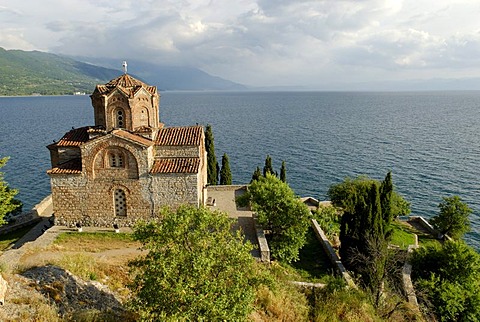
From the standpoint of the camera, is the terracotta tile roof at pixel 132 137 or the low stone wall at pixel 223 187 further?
the low stone wall at pixel 223 187

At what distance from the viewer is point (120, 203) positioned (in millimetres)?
26406

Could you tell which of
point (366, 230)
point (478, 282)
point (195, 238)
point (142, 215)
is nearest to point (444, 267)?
point (478, 282)

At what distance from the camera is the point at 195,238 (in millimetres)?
10383

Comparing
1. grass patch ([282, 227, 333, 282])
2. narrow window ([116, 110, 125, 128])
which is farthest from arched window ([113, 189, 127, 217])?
grass patch ([282, 227, 333, 282])

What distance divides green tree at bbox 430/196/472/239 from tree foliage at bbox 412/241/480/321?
885 cm

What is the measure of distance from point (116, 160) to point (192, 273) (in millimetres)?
18098

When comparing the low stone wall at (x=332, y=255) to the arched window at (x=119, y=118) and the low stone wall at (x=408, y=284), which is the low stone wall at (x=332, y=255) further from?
the arched window at (x=119, y=118)

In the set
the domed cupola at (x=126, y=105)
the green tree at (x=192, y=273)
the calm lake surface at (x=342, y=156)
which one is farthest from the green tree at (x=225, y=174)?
the green tree at (x=192, y=273)

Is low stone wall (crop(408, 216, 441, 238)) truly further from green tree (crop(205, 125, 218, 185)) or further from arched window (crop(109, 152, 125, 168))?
arched window (crop(109, 152, 125, 168))

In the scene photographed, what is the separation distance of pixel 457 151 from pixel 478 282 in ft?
172

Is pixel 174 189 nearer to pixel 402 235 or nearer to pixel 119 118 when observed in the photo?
pixel 119 118

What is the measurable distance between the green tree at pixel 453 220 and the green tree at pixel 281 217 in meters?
15.0

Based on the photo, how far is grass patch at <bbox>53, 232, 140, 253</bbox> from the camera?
23.2 metres

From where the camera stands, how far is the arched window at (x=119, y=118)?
26453 mm
